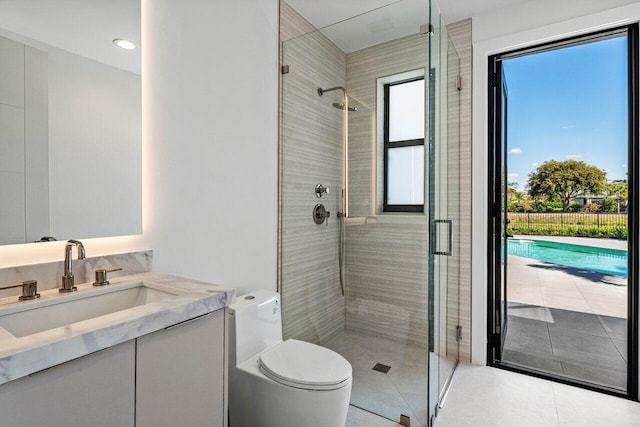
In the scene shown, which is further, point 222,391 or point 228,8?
point 228,8

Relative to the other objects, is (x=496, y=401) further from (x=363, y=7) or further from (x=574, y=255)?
(x=363, y=7)

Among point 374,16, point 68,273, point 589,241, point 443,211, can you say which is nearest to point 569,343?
point 589,241

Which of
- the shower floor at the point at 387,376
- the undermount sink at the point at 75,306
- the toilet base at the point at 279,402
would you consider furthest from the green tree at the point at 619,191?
the undermount sink at the point at 75,306

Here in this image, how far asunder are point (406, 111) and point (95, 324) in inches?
67.9

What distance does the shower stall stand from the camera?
184 cm

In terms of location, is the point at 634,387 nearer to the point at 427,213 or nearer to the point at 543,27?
the point at 427,213

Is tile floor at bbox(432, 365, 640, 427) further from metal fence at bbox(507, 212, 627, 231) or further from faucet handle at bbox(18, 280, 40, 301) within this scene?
faucet handle at bbox(18, 280, 40, 301)

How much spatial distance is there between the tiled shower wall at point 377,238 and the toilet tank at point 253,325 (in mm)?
547

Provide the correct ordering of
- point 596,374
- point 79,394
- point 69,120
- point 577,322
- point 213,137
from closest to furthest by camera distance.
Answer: point 79,394
point 69,120
point 213,137
point 596,374
point 577,322

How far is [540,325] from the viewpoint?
2434 millimetres

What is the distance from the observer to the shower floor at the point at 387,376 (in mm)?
1783

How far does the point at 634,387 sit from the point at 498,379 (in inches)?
29.5

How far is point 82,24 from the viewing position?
1.31m

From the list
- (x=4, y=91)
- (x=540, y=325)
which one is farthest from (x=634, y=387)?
(x=4, y=91)
